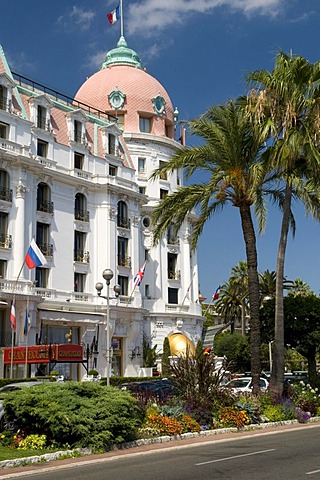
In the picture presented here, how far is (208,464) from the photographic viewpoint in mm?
13789

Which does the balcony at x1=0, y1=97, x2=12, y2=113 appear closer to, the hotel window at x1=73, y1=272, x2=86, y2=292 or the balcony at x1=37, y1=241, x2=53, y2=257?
the balcony at x1=37, y1=241, x2=53, y2=257

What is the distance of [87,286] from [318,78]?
95.1 ft

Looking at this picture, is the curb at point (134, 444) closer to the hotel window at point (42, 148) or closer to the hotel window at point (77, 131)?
the hotel window at point (42, 148)

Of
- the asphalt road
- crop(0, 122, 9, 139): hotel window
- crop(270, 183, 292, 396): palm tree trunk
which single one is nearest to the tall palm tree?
crop(0, 122, 9, 139): hotel window

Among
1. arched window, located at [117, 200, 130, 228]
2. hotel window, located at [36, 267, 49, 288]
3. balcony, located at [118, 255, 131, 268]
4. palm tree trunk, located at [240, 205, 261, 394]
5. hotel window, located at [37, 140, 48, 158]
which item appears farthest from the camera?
arched window, located at [117, 200, 130, 228]

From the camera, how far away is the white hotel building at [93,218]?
1724 inches

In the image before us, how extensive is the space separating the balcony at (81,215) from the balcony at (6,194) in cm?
756

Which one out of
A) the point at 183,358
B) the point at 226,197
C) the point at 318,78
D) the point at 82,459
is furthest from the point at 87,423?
the point at 318,78

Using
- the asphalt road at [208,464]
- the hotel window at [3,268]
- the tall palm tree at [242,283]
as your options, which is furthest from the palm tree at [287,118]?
the tall palm tree at [242,283]

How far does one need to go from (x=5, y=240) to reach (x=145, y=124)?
22855 mm

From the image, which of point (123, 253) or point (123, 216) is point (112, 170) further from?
point (123, 253)

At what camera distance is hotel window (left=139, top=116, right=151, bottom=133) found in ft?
Result: 199

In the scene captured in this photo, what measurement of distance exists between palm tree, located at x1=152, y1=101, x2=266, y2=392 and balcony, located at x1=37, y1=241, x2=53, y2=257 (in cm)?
2144

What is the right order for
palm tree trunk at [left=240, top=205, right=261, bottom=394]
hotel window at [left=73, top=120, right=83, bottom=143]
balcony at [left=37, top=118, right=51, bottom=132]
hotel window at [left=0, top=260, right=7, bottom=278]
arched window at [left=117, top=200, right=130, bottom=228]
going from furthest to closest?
arched window at [left=117, top=200, right=130, bottom=228] → hotel window at [left=73, top=120, right=83, bottom=143] → balcony at [left=37, top=118, right=51, bottom=132] → hotel window at [left=0, top=260, right=7, bottom=278] → palm tree trunk at [left=240, top=205, right=261, bottom=394]
